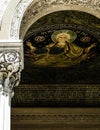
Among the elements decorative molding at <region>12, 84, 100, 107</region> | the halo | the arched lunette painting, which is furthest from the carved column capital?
decorative molding at <region>12, 84, 100, 107</region>

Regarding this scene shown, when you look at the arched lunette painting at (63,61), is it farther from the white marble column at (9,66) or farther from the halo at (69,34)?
the white marble column at (9,66)

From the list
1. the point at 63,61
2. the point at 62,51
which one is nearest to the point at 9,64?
the point at 62,51

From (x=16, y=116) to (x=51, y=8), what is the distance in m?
4.95

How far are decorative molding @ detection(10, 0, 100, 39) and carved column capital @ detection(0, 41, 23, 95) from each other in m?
0.20

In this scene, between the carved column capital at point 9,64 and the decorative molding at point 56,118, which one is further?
the decorative molding at point 56,118

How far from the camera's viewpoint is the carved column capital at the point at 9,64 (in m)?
8.66

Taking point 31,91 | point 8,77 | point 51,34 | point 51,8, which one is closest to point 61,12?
point 51,8

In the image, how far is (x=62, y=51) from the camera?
12016 millimetres

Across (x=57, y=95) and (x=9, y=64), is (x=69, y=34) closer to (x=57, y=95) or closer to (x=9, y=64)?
(x=9, y=64)

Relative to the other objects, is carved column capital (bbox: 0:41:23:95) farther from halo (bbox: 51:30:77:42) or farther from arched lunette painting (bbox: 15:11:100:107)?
halo (bbox: 51:30:77:42)

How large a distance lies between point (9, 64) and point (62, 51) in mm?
3477

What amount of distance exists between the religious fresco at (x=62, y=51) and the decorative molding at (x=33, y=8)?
32cm

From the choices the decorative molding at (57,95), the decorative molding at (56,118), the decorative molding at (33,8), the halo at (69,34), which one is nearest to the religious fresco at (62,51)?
the halo at (69,34)

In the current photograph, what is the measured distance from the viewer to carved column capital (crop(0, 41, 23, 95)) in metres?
8.66
